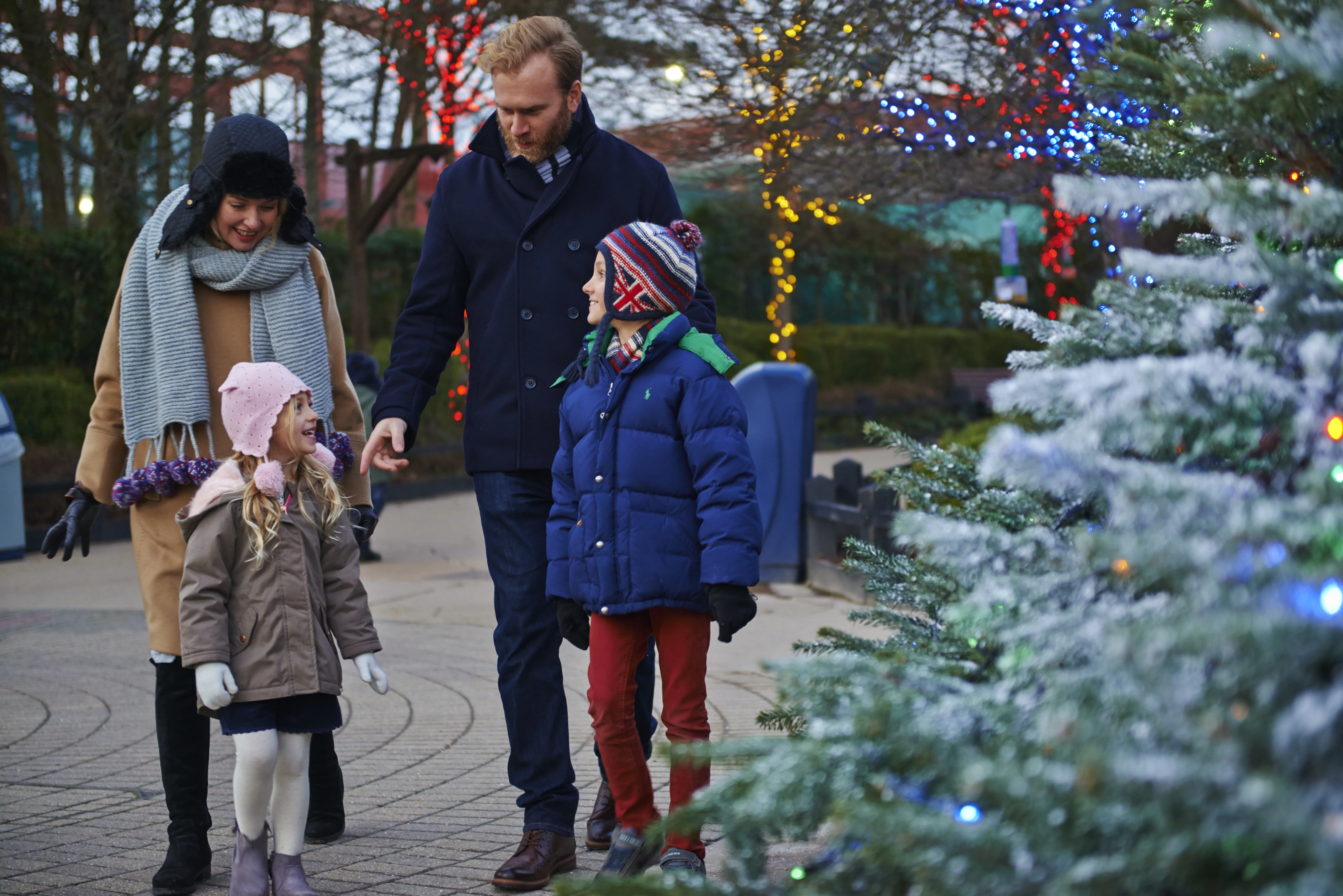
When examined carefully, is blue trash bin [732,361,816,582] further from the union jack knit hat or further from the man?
the union jack knit hat

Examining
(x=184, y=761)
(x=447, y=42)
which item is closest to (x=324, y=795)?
(x=184, y=761)

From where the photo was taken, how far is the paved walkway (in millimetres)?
3303

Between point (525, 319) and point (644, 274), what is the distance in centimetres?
43

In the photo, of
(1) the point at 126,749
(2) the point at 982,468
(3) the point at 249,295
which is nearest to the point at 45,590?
(1) the point at 126,749

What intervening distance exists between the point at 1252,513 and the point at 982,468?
301mm

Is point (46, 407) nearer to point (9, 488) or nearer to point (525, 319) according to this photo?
point (9, 488)

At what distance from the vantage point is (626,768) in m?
3.04

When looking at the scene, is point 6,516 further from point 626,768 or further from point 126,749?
point 626,768

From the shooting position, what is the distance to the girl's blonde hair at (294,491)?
2.96 m

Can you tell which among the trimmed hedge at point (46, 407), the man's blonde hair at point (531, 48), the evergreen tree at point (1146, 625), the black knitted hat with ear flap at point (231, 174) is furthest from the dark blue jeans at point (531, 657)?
the trimmed hedge at point (46, 407)

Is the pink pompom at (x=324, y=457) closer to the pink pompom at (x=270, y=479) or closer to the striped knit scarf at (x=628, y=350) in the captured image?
the pink pompom at (x=270, y=479)

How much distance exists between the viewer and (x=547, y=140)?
11.1 feet

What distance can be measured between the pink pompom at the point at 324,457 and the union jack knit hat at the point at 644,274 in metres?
0.77

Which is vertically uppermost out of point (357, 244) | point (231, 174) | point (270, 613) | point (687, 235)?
point (231, 174)
